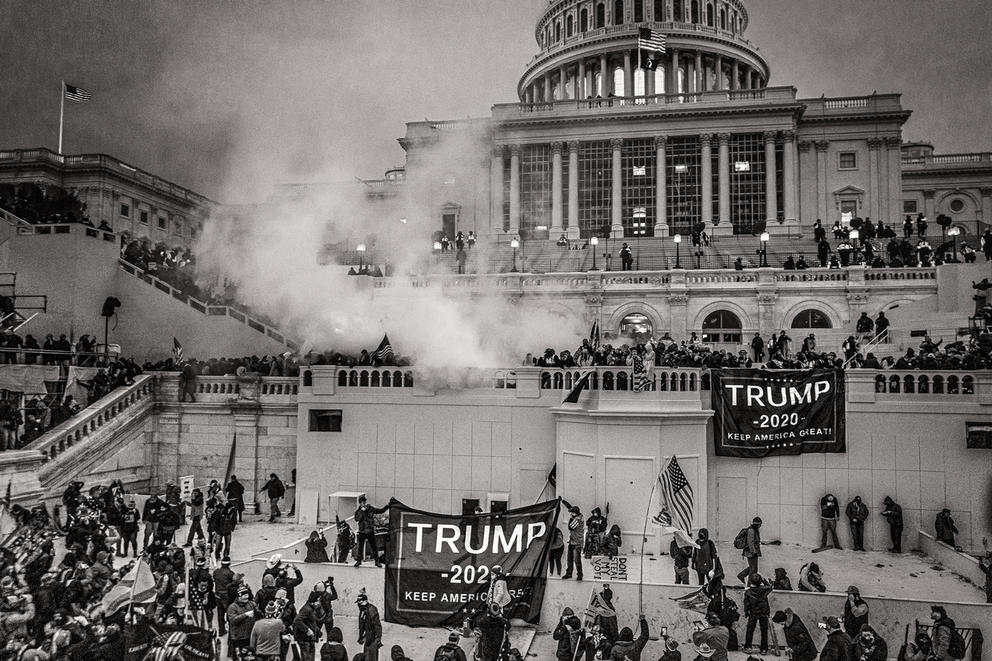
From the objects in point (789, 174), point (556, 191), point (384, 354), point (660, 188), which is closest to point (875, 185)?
point (789, 174)

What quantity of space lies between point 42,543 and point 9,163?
45.7 metres

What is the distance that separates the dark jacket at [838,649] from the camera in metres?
10.8

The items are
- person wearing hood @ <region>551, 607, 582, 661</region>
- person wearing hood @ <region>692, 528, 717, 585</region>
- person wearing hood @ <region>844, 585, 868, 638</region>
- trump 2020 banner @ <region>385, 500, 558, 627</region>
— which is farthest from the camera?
person wearing hood @ <region>692, 528, 717, 585</region>

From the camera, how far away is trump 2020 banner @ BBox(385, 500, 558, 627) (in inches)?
463

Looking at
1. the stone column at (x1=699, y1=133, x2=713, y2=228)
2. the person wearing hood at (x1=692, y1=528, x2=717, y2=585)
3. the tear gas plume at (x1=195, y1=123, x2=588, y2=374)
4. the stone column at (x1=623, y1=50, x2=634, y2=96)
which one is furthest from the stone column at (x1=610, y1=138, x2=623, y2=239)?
the person wearing hood at (x1=692, y1=528, x2=717, y2=585)

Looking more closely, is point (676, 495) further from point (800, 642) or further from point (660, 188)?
point (660, 188)

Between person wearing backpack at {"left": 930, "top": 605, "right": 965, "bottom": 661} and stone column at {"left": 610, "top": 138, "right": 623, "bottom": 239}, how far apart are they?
41.9m

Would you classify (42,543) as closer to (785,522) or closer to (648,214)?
(785,522)

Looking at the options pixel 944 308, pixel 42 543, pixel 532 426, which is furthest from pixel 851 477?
pixel 42 543

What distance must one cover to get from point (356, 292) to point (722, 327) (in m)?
14.8

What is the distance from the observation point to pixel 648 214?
52594 millimetres

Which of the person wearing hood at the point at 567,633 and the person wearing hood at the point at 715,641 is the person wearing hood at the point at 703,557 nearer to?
the person wearing hood at the point at 567,633

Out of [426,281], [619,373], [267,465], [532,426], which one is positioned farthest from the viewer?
[426,281]

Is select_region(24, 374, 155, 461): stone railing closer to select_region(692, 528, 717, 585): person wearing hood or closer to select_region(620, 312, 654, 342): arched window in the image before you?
select_region(692, 528, 717, 585): person wearing hood
